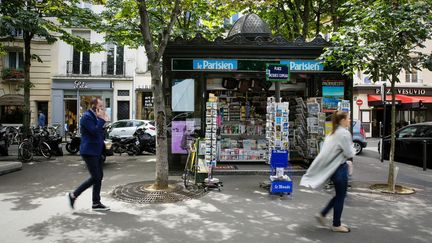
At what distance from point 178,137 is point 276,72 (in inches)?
134

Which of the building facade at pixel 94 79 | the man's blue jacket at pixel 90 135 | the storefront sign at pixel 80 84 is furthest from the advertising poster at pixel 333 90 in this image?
the storefront sign at pixel 80 84

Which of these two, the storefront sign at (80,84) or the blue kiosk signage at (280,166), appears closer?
the blue kiosk signage at (280,166)

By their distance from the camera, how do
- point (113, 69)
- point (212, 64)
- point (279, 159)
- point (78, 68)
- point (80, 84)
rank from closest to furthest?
point (279, 159)
point (212, 64)
point (80, 84)
point (78, 68)
point (113, 69)

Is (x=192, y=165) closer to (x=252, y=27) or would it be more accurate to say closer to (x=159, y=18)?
(x=252, y=27)

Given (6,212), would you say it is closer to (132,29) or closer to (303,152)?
(303,152)

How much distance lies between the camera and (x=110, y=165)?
12102 millimetres

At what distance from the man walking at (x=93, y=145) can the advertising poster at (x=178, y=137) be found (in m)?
3.64

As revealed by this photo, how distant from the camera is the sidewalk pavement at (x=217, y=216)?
5.15 metres

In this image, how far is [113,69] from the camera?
27.3 metres

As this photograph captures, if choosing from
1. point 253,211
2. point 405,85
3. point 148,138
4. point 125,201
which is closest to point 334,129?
point 253,211

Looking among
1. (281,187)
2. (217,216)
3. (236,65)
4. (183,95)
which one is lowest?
(217,216)

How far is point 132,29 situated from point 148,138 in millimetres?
4744

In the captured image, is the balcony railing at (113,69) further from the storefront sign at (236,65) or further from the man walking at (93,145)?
the man walking at (93,145)

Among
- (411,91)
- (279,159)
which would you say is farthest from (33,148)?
(411,91)
